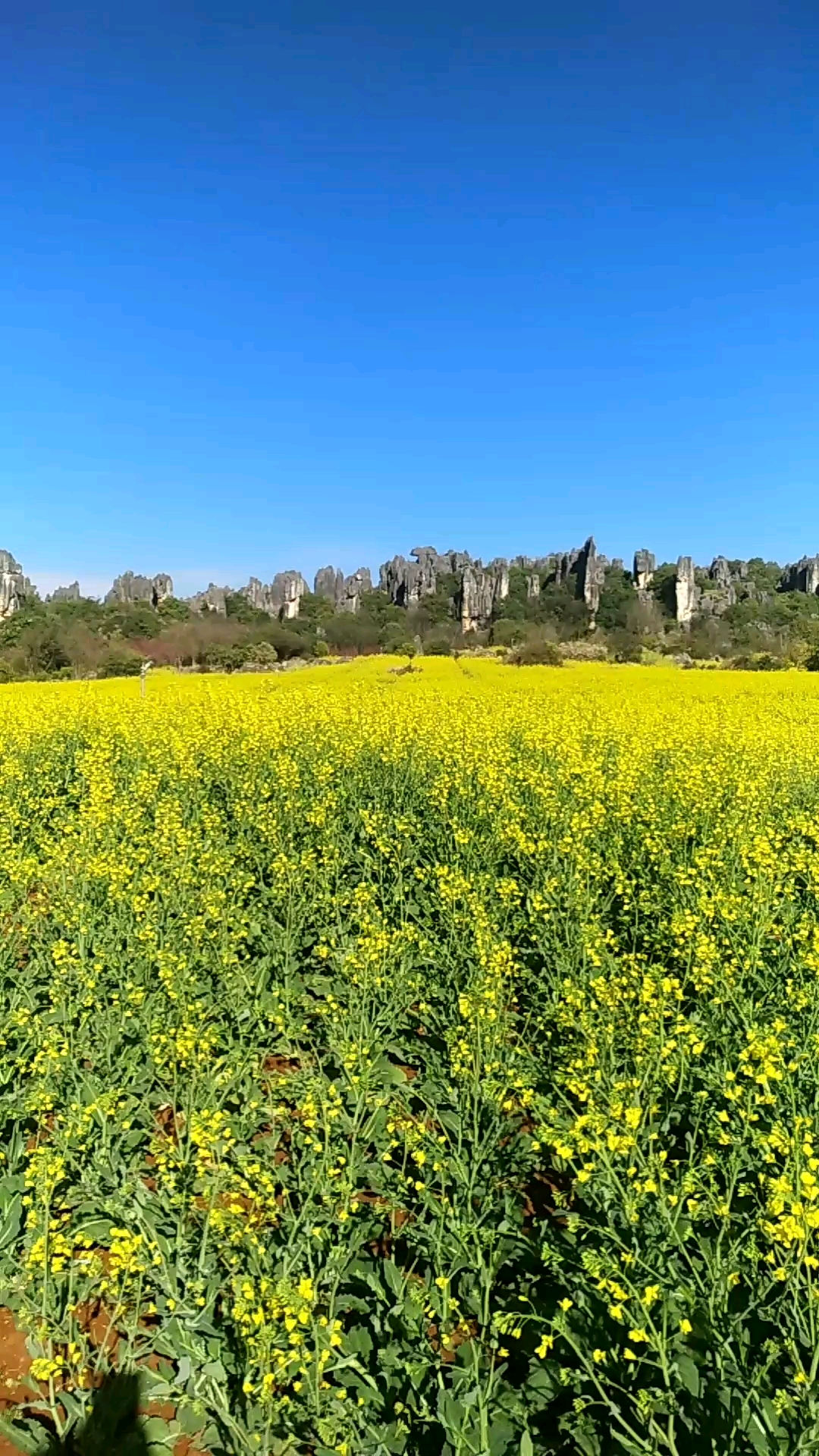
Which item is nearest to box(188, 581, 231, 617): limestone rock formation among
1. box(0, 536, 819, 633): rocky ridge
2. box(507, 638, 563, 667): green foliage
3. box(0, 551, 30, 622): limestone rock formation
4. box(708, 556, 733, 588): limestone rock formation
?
box(0, 536, 819, 633): rocky ridge

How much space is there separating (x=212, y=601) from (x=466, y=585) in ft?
83.3

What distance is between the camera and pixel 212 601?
250 ft

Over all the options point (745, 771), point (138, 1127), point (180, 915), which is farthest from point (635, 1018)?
point (745, 771)

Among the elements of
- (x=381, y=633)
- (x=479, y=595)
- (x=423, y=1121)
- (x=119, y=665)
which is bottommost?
(x=423, y=1121)

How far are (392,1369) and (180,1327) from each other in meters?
0.72

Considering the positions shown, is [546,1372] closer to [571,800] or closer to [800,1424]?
[800,1424]

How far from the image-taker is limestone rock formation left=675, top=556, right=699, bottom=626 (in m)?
67.7

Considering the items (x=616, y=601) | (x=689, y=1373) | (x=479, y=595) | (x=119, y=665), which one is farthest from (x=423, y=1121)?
(x=479, y=595)

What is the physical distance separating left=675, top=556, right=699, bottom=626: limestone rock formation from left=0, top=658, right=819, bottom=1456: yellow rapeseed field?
63.5 metres

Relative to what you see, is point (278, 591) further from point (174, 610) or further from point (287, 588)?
point (174, 610)

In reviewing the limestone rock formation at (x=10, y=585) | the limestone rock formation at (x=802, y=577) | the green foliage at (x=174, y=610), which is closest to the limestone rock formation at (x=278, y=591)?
the green foliage at (x=174, y=610)

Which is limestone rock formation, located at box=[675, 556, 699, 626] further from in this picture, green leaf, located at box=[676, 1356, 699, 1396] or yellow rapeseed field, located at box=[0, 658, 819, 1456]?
green leaf, located at box=[676, 1356, 699, 1396]

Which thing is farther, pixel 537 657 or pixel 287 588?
pixel 287 588

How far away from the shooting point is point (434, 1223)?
293 centimetres
